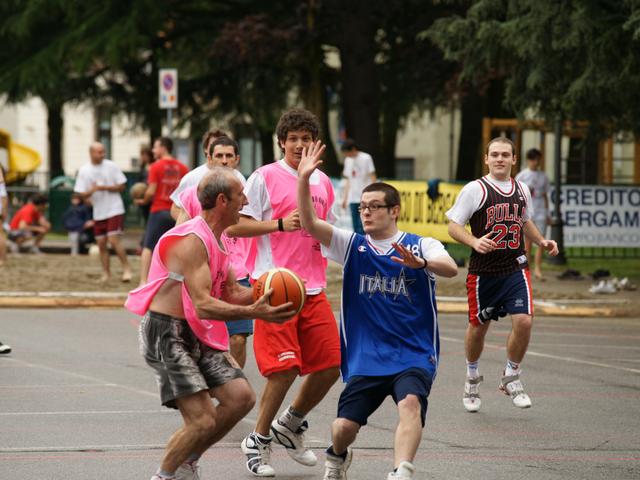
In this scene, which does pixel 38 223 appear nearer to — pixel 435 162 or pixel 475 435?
pixel 475 435

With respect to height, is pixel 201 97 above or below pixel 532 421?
above

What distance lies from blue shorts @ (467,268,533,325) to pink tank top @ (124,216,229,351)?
11.8 feet

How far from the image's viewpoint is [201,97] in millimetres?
36281

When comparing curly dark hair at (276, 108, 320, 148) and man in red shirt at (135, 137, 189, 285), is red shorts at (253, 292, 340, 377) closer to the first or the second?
curly dark hair at (276, 108, 320, 148)

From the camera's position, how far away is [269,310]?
6574 mm

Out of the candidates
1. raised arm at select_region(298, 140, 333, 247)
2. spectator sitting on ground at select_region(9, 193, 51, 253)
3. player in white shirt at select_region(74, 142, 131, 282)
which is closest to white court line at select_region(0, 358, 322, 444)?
raised arm at select_region(298, 140, 333, 247)

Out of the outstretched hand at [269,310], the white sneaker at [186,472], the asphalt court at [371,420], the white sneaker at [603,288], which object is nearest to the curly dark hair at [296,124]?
the outstretched hand at [269,310]

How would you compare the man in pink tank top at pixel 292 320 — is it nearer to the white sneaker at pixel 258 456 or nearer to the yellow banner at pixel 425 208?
the white sneaker at pixel 258 456

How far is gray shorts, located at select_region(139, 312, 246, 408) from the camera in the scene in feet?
21.9

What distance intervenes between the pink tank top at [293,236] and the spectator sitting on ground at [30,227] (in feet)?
64.6

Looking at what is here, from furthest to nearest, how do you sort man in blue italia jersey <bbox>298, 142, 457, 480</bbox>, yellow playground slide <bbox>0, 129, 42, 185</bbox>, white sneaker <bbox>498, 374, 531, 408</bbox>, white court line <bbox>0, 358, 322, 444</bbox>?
yellow playground slide <bbox>0, 129, 42, 185</bbox>, white sneaker <bbox>498, 374, 531, 408</bbox>, white court line <bbox>0, 358, 322, 444</bbox>, man in blue italia jersey <bbox>298, 142, 457, 480</bbox>

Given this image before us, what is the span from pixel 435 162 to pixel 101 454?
167 ft

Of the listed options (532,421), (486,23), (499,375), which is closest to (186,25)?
(486,23)

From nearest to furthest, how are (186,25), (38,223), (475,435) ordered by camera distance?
(475,435), (38,223), (186,25)
